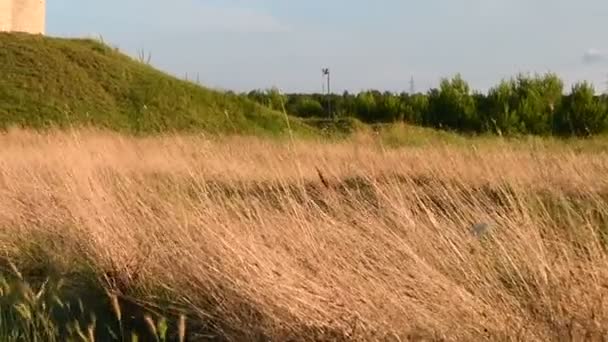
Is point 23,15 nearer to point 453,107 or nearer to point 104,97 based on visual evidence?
point 104,97

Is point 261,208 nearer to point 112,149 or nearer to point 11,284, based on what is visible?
point 11,284

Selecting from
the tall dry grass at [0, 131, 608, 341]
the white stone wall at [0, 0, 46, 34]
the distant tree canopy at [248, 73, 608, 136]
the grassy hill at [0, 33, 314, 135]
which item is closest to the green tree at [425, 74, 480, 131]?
the distant tree canopy at [248, 73, 608, 136]

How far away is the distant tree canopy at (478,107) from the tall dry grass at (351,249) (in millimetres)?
28688

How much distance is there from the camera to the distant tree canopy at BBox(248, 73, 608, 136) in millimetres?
37875

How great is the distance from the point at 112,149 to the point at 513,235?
377 inches

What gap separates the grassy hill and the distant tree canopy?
18.3 feet

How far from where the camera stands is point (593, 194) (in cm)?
658

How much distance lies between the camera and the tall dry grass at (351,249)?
4500 mm

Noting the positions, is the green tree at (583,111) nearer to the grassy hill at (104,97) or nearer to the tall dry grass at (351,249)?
the grassy hill at (104,97)

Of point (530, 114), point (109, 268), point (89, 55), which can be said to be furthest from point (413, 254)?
point (530, 114)

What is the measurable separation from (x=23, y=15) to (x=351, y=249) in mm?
38296

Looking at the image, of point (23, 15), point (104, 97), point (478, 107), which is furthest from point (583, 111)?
point (23, 15)

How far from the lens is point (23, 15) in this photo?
41281 mm

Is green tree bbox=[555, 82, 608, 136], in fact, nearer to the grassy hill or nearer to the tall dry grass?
the grassy hill
